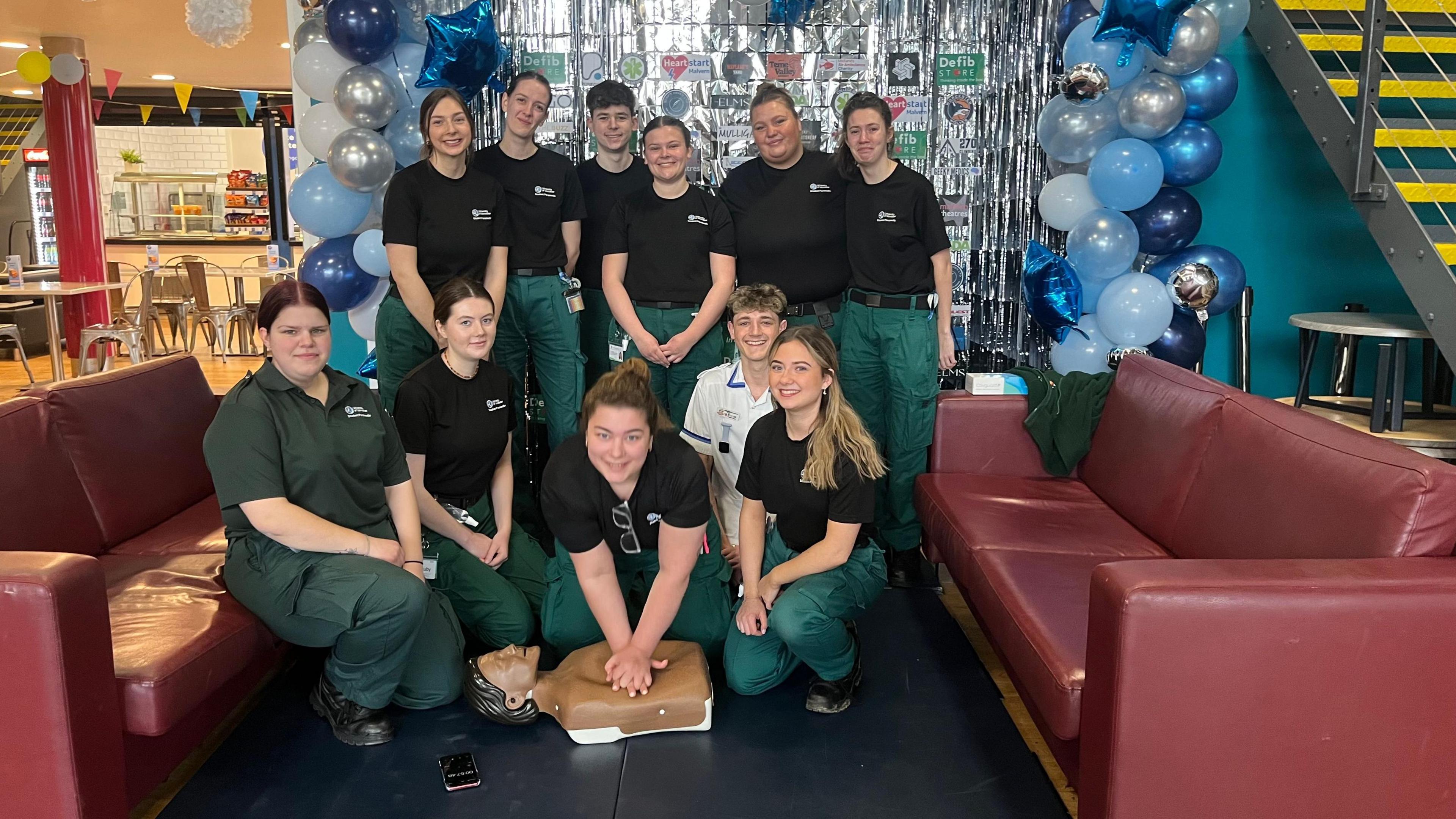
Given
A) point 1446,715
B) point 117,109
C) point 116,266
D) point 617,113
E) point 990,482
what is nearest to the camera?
point 1446,715

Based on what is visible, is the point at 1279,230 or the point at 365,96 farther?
the point at 1279,230

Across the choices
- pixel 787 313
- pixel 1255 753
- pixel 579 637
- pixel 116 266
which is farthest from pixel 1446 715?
pixel 116 266

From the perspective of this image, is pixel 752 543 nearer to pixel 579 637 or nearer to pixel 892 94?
pixel 579 637

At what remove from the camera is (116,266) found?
33.3 feet

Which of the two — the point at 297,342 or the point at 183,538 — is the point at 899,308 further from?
the point at 183,538

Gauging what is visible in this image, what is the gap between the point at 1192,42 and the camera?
3.95 meters

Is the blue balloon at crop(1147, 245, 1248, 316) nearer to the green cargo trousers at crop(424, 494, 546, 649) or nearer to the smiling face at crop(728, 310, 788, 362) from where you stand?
Result: the smiling face at crop(728, 310, 788, 362)

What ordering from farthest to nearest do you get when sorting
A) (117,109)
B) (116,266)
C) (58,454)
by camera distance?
(117,109), (116,266), (58,454)

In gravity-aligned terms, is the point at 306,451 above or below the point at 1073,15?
below

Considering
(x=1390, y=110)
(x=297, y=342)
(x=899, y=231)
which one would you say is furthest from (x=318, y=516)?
(x=1390, y=110)

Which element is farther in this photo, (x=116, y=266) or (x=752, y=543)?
(x=116, y=266)

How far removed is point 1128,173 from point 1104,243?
10.4 inches

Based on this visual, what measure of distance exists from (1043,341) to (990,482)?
1.40 m

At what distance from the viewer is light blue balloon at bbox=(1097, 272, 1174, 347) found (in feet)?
13.4
